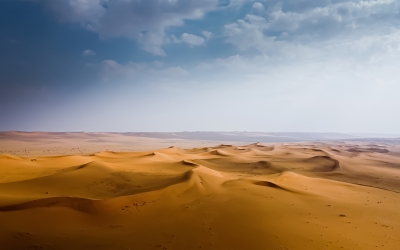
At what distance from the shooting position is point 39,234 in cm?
537

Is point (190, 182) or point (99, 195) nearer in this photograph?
point (99, 195)

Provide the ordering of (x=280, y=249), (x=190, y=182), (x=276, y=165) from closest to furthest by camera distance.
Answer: (x=280, y=249) → (x=190, y=182) → (x=276, y=165)

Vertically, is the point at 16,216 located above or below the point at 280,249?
above

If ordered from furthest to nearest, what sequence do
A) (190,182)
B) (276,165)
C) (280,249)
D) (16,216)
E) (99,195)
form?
(276,165), (190,182), (99,195), (16,216), (280,249)

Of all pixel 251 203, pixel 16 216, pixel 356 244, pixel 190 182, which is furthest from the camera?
pixel 190 182

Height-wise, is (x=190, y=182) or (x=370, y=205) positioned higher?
(x=190, y=182)

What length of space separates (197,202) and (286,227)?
8.78 ft

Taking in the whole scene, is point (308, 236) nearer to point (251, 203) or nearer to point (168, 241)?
point (251, 203)

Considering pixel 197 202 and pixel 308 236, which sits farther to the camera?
pixel 197 202

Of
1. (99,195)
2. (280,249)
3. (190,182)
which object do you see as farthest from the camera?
(190,182)

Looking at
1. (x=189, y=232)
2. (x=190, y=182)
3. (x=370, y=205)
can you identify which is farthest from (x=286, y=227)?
(x=370, y=205)

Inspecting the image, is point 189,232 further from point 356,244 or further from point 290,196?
point 290,196

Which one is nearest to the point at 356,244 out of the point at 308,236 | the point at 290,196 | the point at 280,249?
the point at 308,236

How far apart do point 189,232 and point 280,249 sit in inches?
76.6
